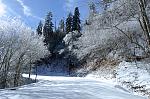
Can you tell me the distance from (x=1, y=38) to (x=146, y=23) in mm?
38270

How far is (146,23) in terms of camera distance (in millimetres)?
11984

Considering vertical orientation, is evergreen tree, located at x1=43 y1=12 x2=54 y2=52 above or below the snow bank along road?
above

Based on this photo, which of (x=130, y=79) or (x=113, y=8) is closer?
(x=113, y=8)

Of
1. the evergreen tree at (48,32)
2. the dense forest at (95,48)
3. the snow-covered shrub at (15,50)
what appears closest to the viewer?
the dense forest at (95,48)

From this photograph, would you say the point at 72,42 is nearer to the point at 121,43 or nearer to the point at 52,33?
the point at 52,33

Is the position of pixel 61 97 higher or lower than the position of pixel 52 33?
lower

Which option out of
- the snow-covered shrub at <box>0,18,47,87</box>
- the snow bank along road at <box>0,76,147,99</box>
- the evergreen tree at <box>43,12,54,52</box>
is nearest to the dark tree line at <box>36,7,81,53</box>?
the evergreen tree at <box>43,12,54,52</box>

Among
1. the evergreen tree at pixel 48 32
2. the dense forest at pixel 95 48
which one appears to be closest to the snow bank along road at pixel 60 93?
the dense forest at pixel 95 48

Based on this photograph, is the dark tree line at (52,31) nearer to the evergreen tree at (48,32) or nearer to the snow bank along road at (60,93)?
the evergreen tree at (48,32)

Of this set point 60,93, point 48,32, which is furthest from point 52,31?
point 60,93

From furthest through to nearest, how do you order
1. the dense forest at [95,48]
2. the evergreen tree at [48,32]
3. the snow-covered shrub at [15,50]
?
the evergreen tree at [48,32]
the snow-covered shrub at [15,50]
the dense forest at [95,48]

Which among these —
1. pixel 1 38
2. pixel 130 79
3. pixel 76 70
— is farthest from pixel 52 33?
pixel 130 79

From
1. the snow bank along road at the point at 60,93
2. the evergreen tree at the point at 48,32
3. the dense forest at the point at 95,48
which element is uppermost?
the evergreen tree at the point at 48,32

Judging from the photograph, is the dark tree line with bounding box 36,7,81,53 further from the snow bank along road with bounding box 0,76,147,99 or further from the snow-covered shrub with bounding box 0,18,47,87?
the snow bank along road with bounding box 0,76,147,99
